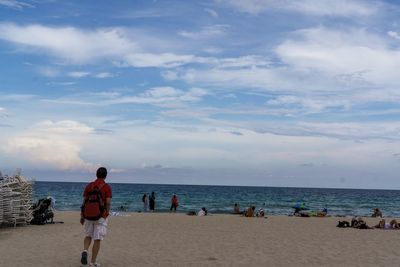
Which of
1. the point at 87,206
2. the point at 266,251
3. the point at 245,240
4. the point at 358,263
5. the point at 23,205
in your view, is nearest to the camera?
the point at 87,206

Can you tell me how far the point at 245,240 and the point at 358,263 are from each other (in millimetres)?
4298

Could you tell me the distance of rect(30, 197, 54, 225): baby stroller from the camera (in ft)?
55.7

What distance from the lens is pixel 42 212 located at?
17219 mm

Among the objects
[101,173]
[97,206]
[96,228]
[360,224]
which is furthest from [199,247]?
[360,224]

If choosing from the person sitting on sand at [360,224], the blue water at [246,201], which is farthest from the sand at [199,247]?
the blue water at [246,201]

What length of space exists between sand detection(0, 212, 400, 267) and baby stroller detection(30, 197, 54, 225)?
1.48 ft

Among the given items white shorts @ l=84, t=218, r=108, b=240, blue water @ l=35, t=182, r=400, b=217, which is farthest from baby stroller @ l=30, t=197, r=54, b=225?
blue water @ l=35, t=182, r=400, b=217

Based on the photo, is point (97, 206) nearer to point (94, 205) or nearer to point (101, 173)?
point (94, 205)

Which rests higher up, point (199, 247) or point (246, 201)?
point (199, 247)

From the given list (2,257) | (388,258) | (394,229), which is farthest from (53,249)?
(394,229)

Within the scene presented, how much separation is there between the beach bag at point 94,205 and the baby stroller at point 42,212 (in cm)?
905

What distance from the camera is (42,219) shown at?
17.1m

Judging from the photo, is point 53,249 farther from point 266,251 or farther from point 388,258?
point 388,258

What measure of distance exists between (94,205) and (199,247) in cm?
436
